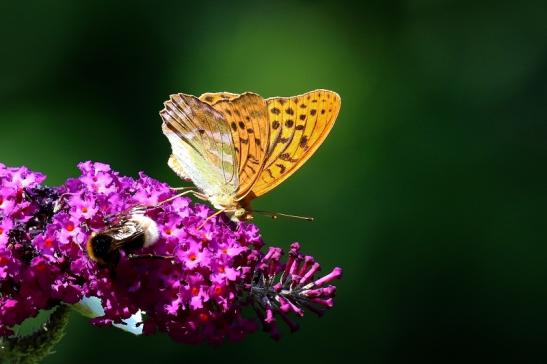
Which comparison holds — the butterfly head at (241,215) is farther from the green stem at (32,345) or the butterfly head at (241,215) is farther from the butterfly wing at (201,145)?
the green stem at (32,345)

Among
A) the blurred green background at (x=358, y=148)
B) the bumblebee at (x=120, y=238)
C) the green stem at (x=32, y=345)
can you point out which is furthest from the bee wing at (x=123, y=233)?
the blurred green background at (x=358, y=148)

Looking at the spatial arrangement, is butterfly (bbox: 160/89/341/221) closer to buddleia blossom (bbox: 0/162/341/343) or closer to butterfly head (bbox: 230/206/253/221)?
butterfly head (bbox: 230/206/253/221)

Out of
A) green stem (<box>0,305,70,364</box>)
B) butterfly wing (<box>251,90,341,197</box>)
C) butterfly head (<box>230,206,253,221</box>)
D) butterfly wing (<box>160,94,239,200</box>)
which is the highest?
butterfly wing (<box>160,94,239,200</box>)

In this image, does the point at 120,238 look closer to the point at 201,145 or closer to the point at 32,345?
the point at 32,345

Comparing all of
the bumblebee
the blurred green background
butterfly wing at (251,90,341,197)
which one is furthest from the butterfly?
the blurred green background

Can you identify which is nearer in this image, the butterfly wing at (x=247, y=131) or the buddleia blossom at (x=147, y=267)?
the buddleia blossom at (x=147, y=267)

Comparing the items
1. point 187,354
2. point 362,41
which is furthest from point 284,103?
point 362,41
